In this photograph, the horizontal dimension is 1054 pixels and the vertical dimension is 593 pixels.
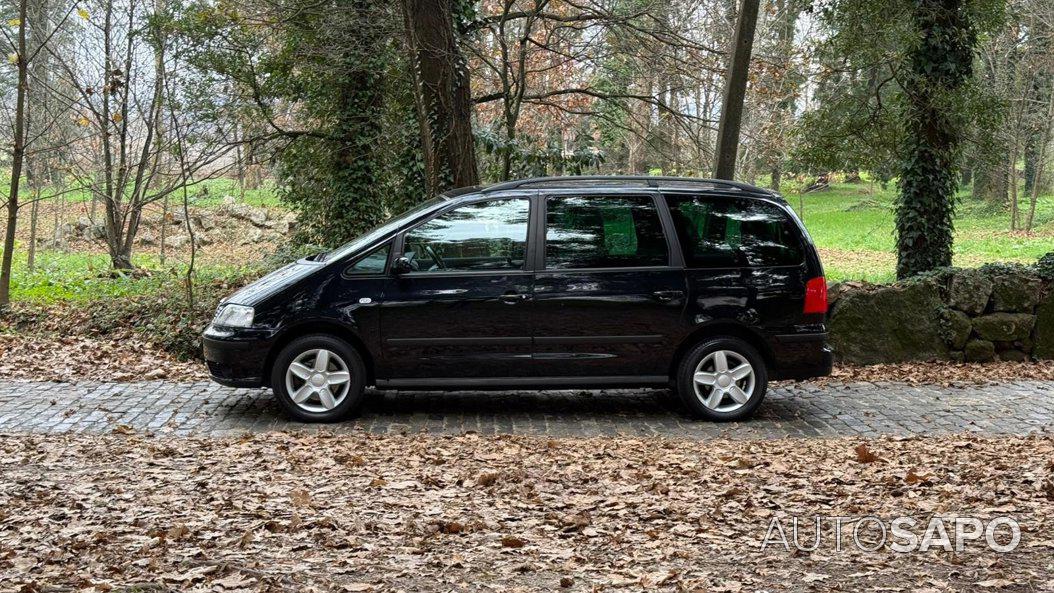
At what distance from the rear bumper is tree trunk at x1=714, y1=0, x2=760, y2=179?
157 inches

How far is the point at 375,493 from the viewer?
5.69 m

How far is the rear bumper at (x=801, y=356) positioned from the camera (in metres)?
8.39

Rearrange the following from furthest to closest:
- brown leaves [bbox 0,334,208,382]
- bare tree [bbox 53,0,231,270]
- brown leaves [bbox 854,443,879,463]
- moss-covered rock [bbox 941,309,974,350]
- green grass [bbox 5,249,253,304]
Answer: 1. bare tree [bbox 53,0,231,270]
2. green grass [bbox 5,249,253,304]
3. moss-covered rock [bbox 941,309,974,350]
4. brown leaves [bbox 0,334,208,382]
5. brown leaves [bbox 854,443,879,463]

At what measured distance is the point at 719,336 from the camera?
8.39 m

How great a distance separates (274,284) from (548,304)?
7.28 ft

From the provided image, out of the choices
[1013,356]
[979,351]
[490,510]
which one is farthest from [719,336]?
[1013,356]

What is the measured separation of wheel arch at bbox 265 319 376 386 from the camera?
8055 millimetres

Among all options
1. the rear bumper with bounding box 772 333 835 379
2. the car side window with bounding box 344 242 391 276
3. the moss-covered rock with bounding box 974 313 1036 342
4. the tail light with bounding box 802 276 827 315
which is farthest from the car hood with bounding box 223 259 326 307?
the moss-covered rock with bounding box 974 313 1036 342

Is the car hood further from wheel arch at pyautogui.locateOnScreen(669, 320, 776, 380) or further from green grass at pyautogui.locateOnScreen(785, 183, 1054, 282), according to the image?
green grass at pyautogui.locateOnScreen(785, 183, 1054, 282)

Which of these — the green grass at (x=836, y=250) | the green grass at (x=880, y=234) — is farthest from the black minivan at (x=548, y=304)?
the green grass at (x=880, y=234)

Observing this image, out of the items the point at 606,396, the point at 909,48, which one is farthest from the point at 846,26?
the point at 606,396

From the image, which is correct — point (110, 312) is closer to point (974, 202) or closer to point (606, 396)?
point (606, 396)

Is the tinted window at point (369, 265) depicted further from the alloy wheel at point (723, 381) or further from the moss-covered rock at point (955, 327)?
the moss-covered rock at point (955, 327)

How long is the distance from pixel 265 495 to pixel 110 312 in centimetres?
787
